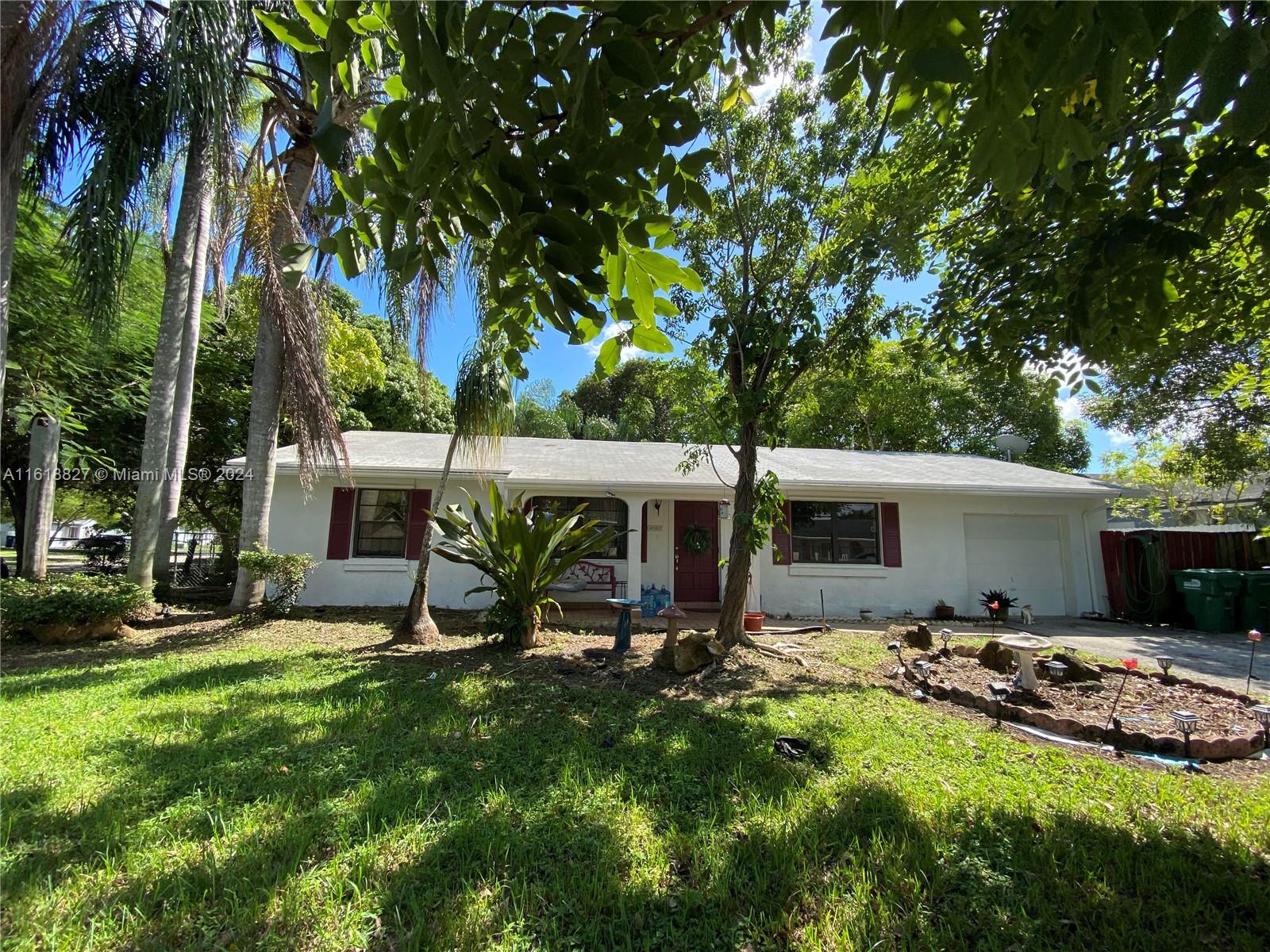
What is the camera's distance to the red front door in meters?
12.1

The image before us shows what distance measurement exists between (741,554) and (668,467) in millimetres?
4877

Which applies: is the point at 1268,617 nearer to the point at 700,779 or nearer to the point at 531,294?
the point at 700,779

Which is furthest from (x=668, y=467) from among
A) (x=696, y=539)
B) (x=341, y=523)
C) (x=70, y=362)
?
(x=70, y=362)

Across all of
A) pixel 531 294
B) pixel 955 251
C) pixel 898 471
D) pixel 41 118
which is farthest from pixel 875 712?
pixel 41 118

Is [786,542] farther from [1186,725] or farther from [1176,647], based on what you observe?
[1186,725]

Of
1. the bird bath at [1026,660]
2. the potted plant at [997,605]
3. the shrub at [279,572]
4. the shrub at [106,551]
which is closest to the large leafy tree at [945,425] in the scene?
the potted plant at [997,605]

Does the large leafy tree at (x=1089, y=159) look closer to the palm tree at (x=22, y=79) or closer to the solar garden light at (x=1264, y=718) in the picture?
the solar garden light at (x=1264, y=718)

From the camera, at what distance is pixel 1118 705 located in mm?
5262

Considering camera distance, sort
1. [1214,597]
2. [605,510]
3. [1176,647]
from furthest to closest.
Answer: [605,510]
[1214,597]
[1176,647]

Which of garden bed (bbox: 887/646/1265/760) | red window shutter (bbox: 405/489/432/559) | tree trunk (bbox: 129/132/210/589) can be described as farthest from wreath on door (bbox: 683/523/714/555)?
tree trunk (bbox: 129/132/210/589)

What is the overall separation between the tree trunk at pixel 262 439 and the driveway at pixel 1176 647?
12.6m

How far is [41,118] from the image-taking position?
7.43 metres

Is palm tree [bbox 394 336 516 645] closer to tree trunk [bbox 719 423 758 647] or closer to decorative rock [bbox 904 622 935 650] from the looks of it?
tree trunk [bbox 719 423 758 647]

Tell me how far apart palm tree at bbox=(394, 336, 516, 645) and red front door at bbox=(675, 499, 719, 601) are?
17.6 feet
